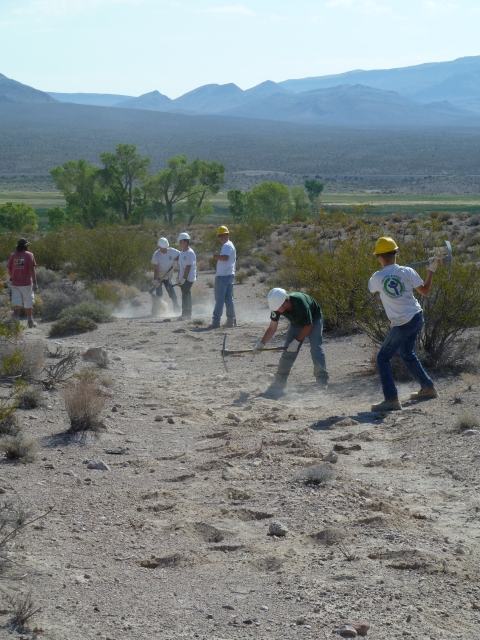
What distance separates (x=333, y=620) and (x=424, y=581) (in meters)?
0.67

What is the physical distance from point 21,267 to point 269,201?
131 ft

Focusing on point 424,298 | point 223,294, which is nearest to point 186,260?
point 223,294

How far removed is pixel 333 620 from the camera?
4.21 metres

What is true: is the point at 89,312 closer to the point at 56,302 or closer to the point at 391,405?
the point at 56,302

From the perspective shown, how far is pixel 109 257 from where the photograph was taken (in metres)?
22.0

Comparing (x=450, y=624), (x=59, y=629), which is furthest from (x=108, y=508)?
(x=450, y=624)

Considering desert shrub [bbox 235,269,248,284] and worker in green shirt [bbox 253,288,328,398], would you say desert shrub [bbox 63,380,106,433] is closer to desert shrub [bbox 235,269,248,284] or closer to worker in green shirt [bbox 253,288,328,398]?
worker in green shirt [bbox 253,288,328,398]

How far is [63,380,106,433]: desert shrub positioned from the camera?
7988 mm

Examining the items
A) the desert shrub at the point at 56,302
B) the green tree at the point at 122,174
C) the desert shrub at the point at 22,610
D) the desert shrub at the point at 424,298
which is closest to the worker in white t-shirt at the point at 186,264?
the desert shrub at the point at 56,302

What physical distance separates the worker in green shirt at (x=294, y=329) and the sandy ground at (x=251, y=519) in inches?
13.2

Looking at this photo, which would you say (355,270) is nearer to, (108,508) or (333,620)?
(108,508)

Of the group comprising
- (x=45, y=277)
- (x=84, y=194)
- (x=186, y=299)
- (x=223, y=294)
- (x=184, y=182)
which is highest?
(x=184, y=182)

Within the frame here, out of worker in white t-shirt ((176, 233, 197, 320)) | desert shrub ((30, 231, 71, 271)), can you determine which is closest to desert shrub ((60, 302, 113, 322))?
worker in white t-shirt ((176, 233, 197, 320))

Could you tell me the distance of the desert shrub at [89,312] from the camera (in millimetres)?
16172
